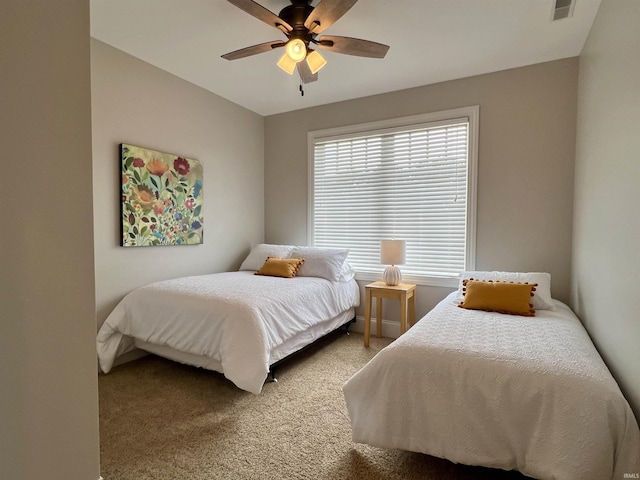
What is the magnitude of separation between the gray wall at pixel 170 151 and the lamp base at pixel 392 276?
1.87 metres

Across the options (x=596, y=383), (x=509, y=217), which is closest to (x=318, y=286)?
(x=509, y=217)

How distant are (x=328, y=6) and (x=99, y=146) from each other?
208cm

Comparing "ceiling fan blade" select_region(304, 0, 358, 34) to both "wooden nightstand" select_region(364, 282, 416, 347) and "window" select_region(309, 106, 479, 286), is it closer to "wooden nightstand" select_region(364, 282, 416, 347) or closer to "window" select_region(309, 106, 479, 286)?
"window" select_region(309, 106, 479, 286)

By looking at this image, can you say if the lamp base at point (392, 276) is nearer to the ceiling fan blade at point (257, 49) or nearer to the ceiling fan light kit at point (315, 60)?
the ceiling fan light kit at point (315, 60)

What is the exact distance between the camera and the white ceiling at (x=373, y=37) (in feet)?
7.35

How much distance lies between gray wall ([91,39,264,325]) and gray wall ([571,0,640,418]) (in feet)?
11.2

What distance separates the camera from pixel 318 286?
10.3 ft

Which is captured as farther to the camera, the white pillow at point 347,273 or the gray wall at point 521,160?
the white pillow at point 347,273

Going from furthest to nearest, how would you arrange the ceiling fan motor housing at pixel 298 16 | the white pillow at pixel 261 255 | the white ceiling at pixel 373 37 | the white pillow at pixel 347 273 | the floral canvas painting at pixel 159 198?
the white pillow at pixel 261 255 < the white pillow at pixel 347 273 < the floral canvas painting at pixel 159 198 < the white ceiling at pixel 373 37 < the ceiling fan motor housing at pixel 298 16

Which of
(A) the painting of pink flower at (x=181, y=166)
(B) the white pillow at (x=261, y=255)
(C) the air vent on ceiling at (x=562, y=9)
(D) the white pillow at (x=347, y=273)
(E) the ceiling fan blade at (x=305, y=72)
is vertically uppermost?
(C) the air vent on ceiling at (x=562, y=9)

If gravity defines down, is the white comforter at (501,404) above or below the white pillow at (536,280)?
below

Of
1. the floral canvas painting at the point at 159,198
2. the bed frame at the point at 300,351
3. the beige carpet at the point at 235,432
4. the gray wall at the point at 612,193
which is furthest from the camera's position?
the floral canvas painting at the point at 159,198

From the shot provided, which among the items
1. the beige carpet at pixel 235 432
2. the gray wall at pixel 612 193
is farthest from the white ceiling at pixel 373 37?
the beige carpet at pixel 235 432

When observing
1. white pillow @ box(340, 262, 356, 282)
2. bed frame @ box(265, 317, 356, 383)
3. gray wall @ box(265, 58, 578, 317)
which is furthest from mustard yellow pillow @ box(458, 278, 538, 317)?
bed frame @ box(265, 317, 356, 383)
